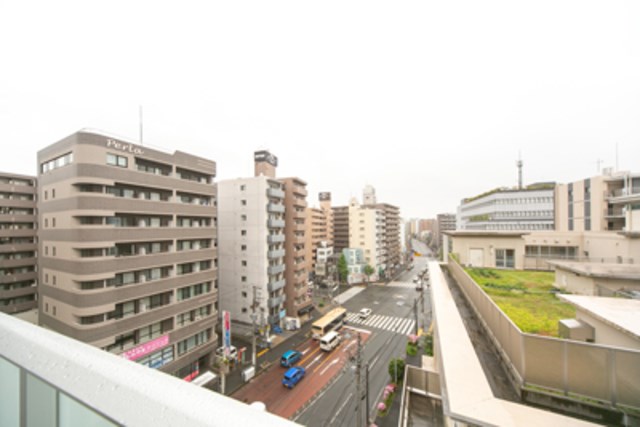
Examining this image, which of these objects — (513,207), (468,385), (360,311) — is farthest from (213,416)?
(513,207)

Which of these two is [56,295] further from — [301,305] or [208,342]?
[301,305]

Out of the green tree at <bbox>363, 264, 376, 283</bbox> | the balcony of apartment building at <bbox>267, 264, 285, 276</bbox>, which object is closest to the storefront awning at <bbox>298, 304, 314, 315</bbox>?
the balcony of apartment building at <bbox>267, 264, 285, 276</bbox>

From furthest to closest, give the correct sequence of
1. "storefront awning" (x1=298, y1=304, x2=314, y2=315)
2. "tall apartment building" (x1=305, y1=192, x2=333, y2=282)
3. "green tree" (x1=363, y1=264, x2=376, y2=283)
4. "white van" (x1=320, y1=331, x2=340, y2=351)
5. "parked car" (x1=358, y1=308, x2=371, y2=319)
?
"tall apartment building" (x1=305, y1=192, x2=333, y2=282)
"green tree" (x1=363, y1=264, x2=376, y2=283)
"parked car" (x1=358, y1=308, x2=371, y2=319)
"storefront awning" (x1=298, y1=304, x2=314, y2=315)
"white van" (x1=320, y1=331, x2=340, y2=351)

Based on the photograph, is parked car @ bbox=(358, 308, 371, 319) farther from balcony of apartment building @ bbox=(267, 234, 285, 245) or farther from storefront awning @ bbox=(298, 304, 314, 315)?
balcony of apartment building @ bbox=(267, 234, 285, 245)

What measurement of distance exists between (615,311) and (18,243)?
4596cm

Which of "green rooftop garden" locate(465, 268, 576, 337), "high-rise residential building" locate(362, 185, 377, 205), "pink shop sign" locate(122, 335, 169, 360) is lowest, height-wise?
"pink shop sign" locate(122, 335, 169, 360)

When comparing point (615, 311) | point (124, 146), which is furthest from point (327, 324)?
point (615, 311)

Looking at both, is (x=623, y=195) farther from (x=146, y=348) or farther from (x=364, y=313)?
(x=146, y=348)

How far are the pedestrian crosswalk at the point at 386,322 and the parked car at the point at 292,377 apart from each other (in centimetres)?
1316

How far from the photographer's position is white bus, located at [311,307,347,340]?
89.6 feet

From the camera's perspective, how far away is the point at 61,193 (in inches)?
654

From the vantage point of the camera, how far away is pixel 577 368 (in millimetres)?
3791

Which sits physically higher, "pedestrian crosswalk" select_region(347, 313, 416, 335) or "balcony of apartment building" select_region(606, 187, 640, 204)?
"balcony of apartment building" select_region(606, 187, 640, 204)

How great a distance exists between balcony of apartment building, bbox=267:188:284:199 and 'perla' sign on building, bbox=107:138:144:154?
13.7 metres
